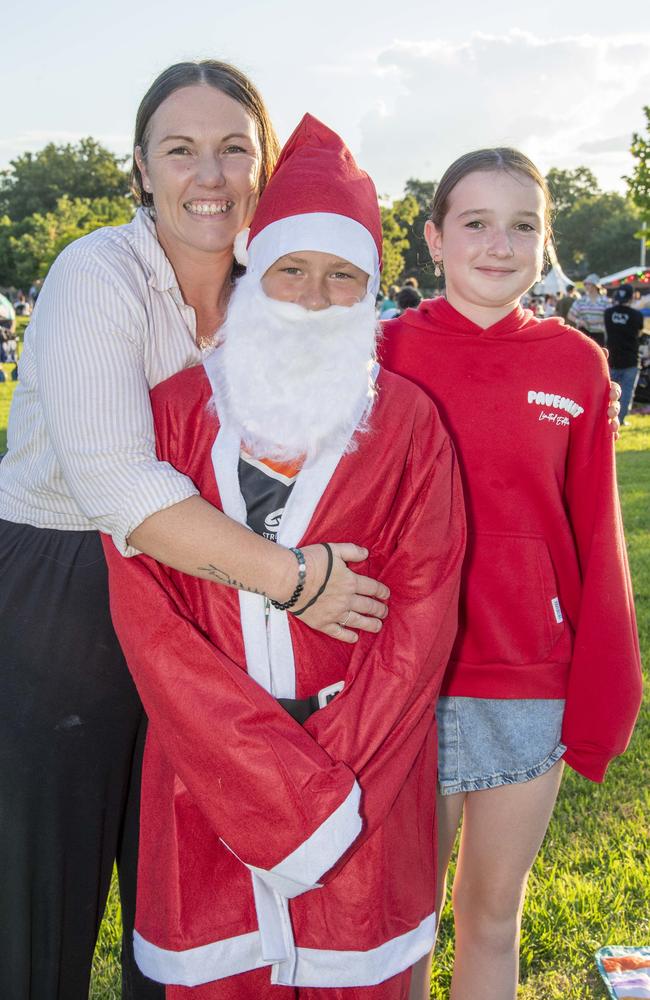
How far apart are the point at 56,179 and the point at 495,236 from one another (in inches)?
3420

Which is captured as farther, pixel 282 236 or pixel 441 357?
pixel 441 357

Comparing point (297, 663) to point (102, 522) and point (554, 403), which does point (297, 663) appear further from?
point (554, 403)

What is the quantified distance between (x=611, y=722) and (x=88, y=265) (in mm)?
1577

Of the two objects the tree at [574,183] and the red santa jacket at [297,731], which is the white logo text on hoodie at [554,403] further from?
the tree at [574,183]

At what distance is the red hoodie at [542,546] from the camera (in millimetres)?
2186

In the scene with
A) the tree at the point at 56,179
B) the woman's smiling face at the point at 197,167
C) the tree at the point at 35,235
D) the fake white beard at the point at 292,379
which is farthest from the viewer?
the tree at the point at 56,179

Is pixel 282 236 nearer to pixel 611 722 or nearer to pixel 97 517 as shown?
pixel 97 517

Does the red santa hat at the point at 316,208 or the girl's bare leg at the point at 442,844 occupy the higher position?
the red santa hat at the point at 316,208

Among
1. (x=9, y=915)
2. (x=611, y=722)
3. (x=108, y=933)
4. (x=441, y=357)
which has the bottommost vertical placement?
(x=108, y=933)

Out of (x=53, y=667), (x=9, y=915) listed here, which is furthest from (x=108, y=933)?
(x=53, y=667)

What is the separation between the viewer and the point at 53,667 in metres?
2.03

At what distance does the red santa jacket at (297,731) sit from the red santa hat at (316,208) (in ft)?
0.93

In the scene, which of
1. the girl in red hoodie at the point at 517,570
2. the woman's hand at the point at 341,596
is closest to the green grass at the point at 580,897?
the girl in red hoodie at the point at 517,570

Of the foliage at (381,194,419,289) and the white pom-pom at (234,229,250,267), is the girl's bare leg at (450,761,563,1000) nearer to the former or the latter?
the white pom-pom at (234,229,250,267)
